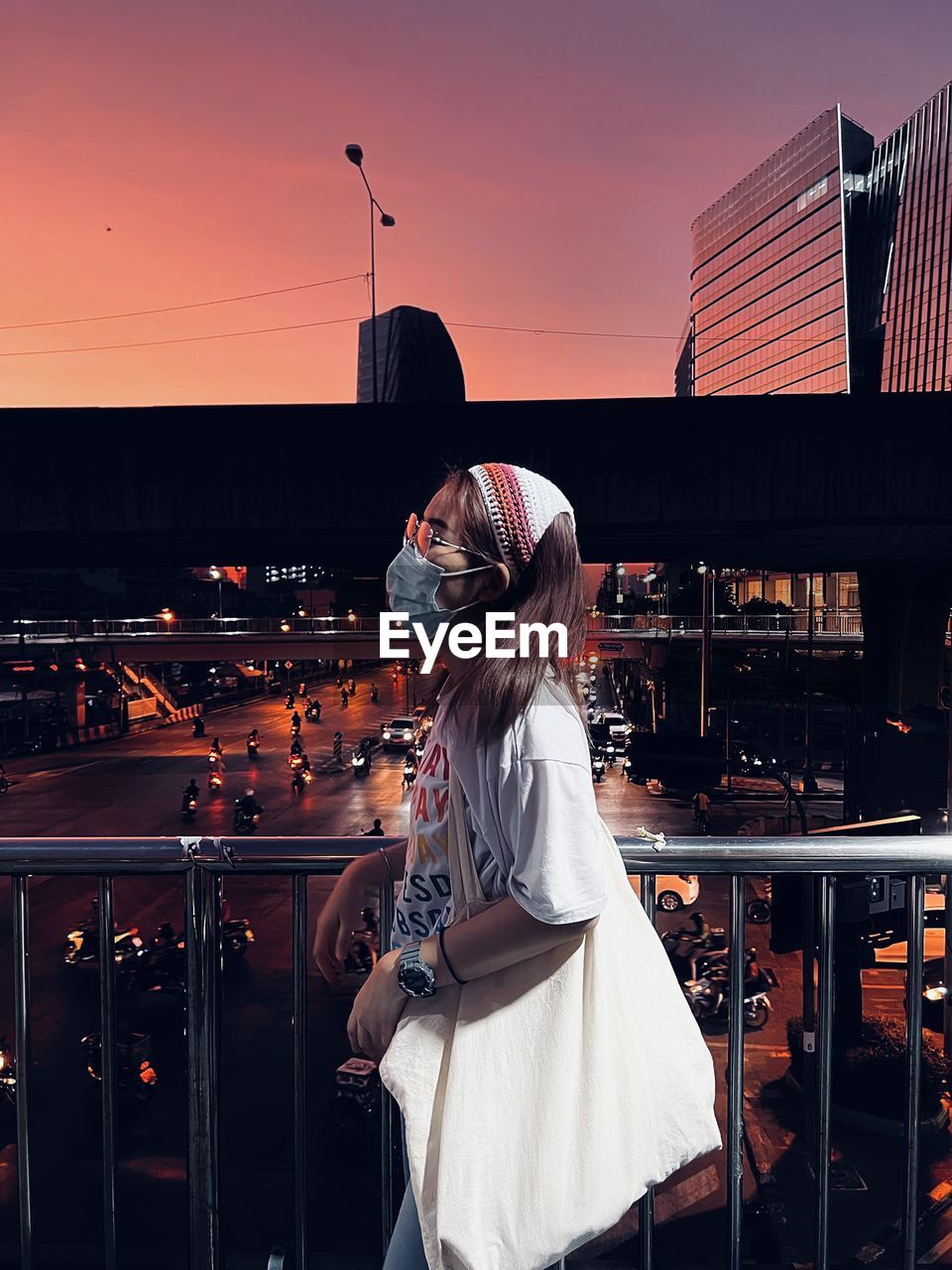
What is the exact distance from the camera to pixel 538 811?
1.45 meters

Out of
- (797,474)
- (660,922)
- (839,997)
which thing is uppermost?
(797,474)

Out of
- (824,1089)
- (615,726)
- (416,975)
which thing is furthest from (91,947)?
(615,726)

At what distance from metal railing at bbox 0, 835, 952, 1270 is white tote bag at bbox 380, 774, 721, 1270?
65 centimetres

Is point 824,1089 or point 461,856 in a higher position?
point 461,856

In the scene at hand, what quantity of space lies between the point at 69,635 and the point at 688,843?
200ft

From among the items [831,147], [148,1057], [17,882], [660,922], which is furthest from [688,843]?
[831,147]

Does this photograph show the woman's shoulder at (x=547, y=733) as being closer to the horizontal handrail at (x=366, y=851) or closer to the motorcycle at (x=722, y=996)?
the horizontal handrail at (x=366, y=851)

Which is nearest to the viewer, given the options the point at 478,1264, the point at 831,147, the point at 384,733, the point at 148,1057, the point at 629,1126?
the point at 478,1264

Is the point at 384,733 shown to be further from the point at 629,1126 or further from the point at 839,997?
the point at 629,1126

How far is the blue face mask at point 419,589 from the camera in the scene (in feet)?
5.56

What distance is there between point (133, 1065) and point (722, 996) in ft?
33.1

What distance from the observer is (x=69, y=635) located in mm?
56469

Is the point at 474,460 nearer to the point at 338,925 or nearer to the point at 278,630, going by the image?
the point at 338,925

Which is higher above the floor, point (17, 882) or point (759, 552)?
point (759, 552)
